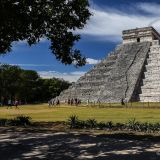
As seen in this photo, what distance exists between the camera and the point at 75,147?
1486cm

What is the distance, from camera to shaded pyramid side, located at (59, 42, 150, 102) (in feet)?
242

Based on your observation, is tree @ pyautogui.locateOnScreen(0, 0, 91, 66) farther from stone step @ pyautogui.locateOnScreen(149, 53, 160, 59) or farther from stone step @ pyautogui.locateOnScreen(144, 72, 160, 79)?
stone step @ pyautogui.locateOnScreen(149, 53, 160, 59)

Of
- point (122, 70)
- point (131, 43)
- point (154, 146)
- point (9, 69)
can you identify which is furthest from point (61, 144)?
point (9, 69)

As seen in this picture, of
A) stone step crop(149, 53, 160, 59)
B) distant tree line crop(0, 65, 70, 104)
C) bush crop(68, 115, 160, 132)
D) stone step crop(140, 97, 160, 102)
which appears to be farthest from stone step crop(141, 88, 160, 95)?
bush crop(68, 115, 160, 132)

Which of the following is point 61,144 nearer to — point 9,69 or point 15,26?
point 15,26

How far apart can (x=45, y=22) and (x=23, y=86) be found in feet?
303

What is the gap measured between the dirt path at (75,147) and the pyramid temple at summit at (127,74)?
53222 mm

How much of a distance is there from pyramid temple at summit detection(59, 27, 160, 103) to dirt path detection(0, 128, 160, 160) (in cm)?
5322

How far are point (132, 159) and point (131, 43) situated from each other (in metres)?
77.7

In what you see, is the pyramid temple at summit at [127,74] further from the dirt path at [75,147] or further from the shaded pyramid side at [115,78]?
the dirt path at [75,147]

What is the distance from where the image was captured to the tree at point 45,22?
17453mm

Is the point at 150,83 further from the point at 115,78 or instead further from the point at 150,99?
the point at 115,78

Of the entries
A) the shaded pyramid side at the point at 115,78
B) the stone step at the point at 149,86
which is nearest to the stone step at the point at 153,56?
the shaded pyramid side at the point at 115,78

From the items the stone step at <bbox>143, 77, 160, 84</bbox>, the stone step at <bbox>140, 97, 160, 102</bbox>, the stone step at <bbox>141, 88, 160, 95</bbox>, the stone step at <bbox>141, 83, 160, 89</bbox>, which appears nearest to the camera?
the stone step at <bbox>140, 97, 160, 102</bbox>
